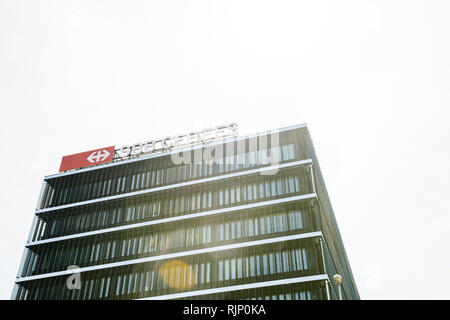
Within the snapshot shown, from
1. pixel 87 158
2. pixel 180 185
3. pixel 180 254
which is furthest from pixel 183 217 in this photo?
pixel 87 158

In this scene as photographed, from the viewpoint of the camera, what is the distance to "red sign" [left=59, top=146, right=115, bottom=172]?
73.2 meters

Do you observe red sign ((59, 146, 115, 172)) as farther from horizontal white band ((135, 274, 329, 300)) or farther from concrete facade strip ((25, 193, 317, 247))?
horizontal white band ((135, 274, 329, 300))

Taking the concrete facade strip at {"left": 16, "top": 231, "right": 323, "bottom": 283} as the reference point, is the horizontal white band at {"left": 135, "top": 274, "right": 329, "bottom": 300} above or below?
below

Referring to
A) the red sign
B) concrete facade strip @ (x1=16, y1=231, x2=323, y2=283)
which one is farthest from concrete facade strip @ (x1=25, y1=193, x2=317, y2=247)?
the red sign

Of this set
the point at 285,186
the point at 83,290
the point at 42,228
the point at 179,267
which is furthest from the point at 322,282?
the point at 42,228

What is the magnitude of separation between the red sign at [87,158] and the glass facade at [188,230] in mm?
1224

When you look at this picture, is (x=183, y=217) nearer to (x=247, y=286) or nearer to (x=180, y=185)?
(x=180, y=185)

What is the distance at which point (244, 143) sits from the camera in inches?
2675

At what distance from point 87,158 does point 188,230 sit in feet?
76.9

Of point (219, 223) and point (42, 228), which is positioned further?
point (42, 228)

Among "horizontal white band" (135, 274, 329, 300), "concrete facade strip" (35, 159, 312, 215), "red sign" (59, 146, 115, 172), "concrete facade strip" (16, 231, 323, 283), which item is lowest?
"horizontal white band" (135, 274, 329, 300)

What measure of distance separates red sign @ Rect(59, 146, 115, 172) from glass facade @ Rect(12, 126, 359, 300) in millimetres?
1224
